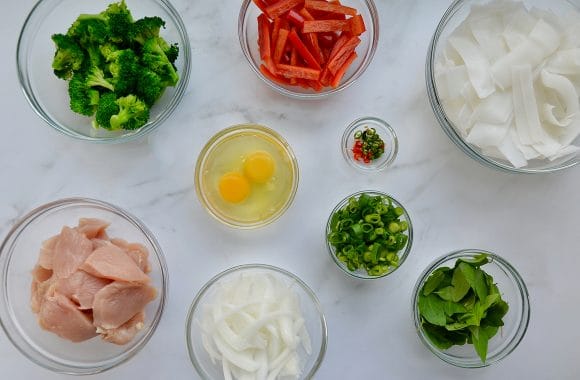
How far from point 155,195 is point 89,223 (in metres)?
0.32

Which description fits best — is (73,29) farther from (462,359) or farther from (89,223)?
(462,359)

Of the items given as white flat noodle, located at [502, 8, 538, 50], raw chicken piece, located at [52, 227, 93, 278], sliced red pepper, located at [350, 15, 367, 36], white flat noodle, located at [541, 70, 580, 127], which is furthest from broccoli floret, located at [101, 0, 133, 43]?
white flat noodle, located at [541, 70, 580, 127]

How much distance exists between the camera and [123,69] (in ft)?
7.44

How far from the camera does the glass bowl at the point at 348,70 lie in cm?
245

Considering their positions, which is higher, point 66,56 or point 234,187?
point 66,56

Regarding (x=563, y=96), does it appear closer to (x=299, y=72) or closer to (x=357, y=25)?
(x=357, y=25)

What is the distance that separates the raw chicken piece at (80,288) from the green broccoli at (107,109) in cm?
61

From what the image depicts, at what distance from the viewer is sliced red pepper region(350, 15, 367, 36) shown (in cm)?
240

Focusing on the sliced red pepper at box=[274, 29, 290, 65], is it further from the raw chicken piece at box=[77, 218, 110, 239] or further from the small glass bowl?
the raw chicken piece at box=[77, 218, 110, 239]

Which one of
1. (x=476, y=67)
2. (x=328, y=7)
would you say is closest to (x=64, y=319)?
(x=328, y=7)

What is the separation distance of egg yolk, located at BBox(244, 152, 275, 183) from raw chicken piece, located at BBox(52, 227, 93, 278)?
0.72 meters

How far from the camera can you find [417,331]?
2.41 metres

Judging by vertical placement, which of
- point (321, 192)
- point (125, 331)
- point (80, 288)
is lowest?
point (125, 331)

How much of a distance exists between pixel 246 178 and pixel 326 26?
74 cm
